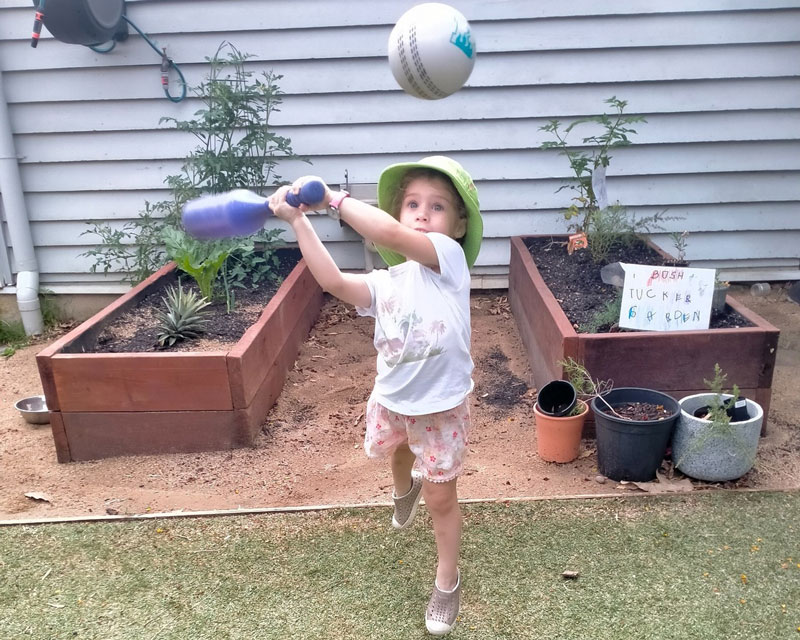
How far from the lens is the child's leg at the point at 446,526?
7.12ft

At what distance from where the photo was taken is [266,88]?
448cm

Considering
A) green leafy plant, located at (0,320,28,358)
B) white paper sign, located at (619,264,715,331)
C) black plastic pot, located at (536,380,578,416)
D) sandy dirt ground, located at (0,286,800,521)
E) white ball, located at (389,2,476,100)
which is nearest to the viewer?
white ball, located at (389,2,476,100)

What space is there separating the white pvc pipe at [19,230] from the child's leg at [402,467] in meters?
3.68

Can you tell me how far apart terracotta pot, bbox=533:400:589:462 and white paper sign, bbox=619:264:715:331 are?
21.9 inches

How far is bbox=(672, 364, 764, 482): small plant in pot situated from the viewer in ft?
9.30

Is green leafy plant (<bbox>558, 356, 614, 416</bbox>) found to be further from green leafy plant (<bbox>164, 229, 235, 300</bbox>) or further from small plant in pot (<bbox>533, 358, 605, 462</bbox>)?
green leafy plant (<bbox>164, 229, 235, 300</bbox>)

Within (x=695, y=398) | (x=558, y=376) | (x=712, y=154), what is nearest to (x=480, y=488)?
(x=558, y=376)

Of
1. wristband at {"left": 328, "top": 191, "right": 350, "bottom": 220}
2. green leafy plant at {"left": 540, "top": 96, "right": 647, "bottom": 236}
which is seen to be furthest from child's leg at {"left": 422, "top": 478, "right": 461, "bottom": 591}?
green leafy plant at {"left": 540, "top": 96, "right": 647, "bottom": 236}

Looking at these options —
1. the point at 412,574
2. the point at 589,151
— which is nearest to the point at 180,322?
the point at 412,574

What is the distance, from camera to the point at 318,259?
192 centimetres

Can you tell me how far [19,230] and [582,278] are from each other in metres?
3.83

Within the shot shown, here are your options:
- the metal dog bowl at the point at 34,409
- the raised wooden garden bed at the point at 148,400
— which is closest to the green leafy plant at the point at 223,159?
the raised wooden garden bed at the point at 148,400

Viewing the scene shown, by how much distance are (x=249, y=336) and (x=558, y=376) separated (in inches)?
58.5

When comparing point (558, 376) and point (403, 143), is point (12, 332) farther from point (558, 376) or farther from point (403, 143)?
point (558, 376)
